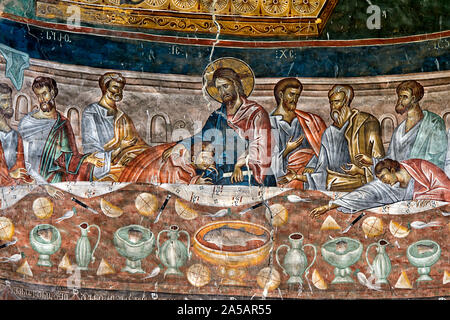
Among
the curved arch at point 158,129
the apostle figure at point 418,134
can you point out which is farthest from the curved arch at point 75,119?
the apostle figure at point 418,134

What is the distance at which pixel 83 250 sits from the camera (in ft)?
40.5

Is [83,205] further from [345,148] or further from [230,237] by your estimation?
[345,148]

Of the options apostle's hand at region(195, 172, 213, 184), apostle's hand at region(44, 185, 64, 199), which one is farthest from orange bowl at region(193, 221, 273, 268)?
apostle's hand at region(44, 185, 64, 199)

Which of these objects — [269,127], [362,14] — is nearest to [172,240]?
[269,127]

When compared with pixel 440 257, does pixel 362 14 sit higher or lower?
higher

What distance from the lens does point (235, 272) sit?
41.2 ft

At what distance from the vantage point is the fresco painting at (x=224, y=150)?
12414mm

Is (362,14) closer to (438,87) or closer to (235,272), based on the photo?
(438,87)

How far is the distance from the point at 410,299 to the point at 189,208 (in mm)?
2926

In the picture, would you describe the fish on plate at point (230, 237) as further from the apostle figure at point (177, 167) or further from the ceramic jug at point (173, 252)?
the apostle figure at point (177, 167)

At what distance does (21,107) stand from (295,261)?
3.85 metres

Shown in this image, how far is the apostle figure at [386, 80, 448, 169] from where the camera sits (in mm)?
12836

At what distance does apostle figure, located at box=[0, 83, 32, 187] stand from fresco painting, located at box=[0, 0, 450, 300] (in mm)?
17

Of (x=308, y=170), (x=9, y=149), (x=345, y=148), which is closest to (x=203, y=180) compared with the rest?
(x=308, y=170)
